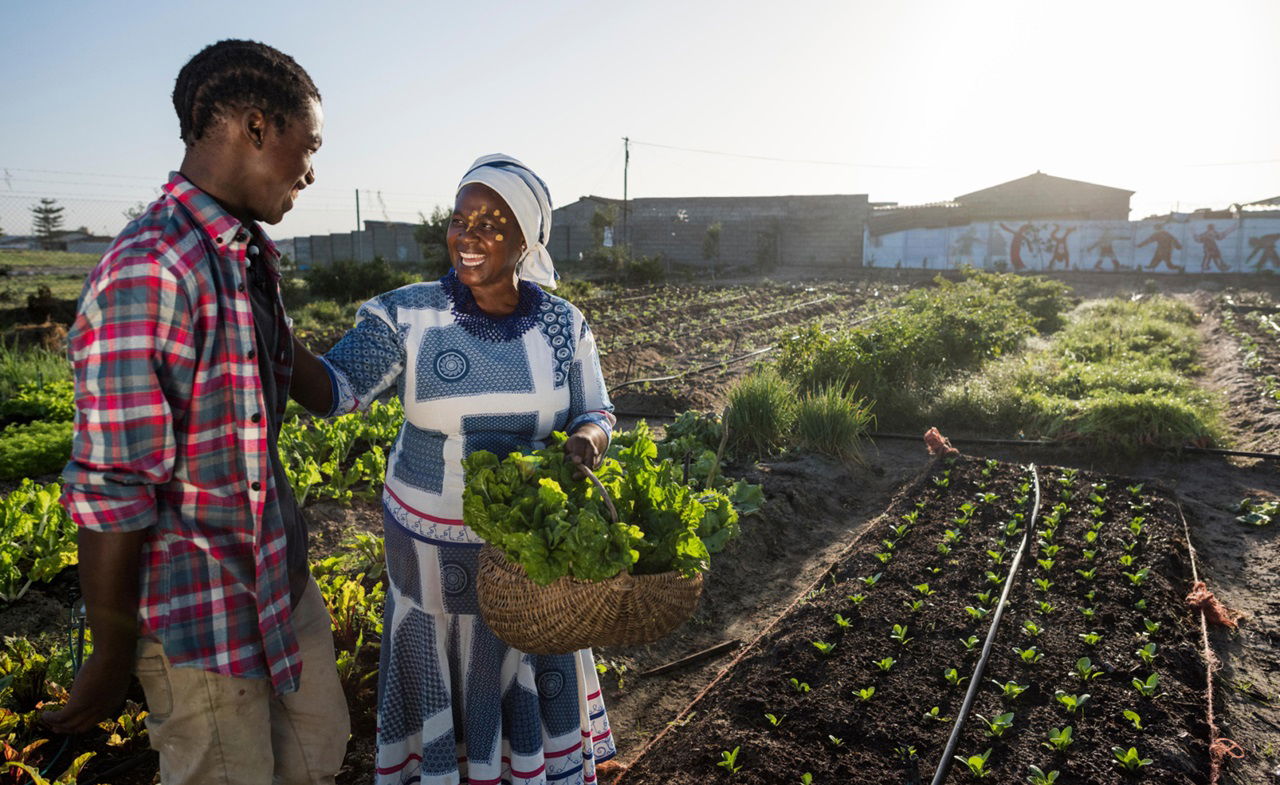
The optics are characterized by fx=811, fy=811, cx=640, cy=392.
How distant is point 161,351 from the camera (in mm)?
1278

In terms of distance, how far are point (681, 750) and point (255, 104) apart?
8.09ft

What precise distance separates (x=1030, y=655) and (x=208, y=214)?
3590 millimetres

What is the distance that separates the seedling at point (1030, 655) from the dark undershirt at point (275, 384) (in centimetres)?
312

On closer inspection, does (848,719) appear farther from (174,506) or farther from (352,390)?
(174,506)

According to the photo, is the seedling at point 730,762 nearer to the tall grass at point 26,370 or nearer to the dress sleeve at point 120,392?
the dress sleeve at point 120,392

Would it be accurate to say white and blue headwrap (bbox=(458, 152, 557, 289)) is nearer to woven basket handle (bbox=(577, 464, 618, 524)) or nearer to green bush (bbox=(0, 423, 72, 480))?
woven basket handle (bbox=(577, 464, 618, 524))

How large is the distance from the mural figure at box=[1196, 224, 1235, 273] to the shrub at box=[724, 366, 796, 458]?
992 inches

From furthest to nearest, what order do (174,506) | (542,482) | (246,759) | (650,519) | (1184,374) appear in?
(1184,374) → (650,519) → (542,482) → (246,759) → (174,506)

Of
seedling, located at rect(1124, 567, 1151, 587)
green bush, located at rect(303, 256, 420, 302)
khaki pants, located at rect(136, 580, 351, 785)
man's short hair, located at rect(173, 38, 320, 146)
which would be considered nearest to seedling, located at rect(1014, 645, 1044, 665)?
seedling, located at rect(1124, 567, 1151, 587)

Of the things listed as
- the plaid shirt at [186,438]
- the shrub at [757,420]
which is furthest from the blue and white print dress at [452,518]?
the shrub at [757,420]

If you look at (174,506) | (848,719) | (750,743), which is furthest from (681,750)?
(174,506)

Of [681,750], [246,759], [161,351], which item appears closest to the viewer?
[161,351]

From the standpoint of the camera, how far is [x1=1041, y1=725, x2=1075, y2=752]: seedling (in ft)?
9.72

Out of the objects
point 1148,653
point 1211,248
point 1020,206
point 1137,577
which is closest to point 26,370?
point 1148,653
